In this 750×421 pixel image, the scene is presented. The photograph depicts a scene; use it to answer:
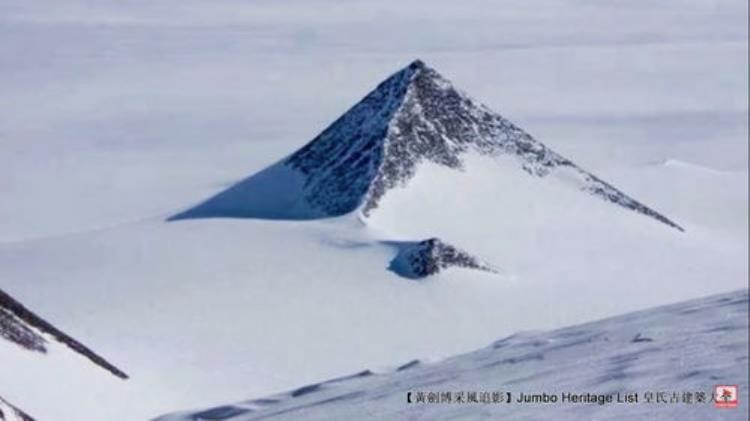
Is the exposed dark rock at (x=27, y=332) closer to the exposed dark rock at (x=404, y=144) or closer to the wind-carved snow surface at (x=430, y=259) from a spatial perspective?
the wind-carved snow surface at (x=430, y=259)

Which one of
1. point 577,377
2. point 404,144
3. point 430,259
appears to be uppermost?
point 404,144

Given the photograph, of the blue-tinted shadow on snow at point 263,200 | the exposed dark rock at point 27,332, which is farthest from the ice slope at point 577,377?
the blue-tinted shadow on snow at point 263,200

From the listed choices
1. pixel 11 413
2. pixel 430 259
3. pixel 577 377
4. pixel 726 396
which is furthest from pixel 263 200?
pixel 726 396

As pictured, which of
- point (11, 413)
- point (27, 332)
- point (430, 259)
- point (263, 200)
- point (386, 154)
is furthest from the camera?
point (263, 200)

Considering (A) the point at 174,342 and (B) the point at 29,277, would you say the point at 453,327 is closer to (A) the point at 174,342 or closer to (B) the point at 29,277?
(A) the point at 174,342

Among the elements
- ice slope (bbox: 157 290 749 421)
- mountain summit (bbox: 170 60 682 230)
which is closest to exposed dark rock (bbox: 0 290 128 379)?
ice slope (bbox: 157 290 749 421)

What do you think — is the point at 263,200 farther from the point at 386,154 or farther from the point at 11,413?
the point at 11,413
